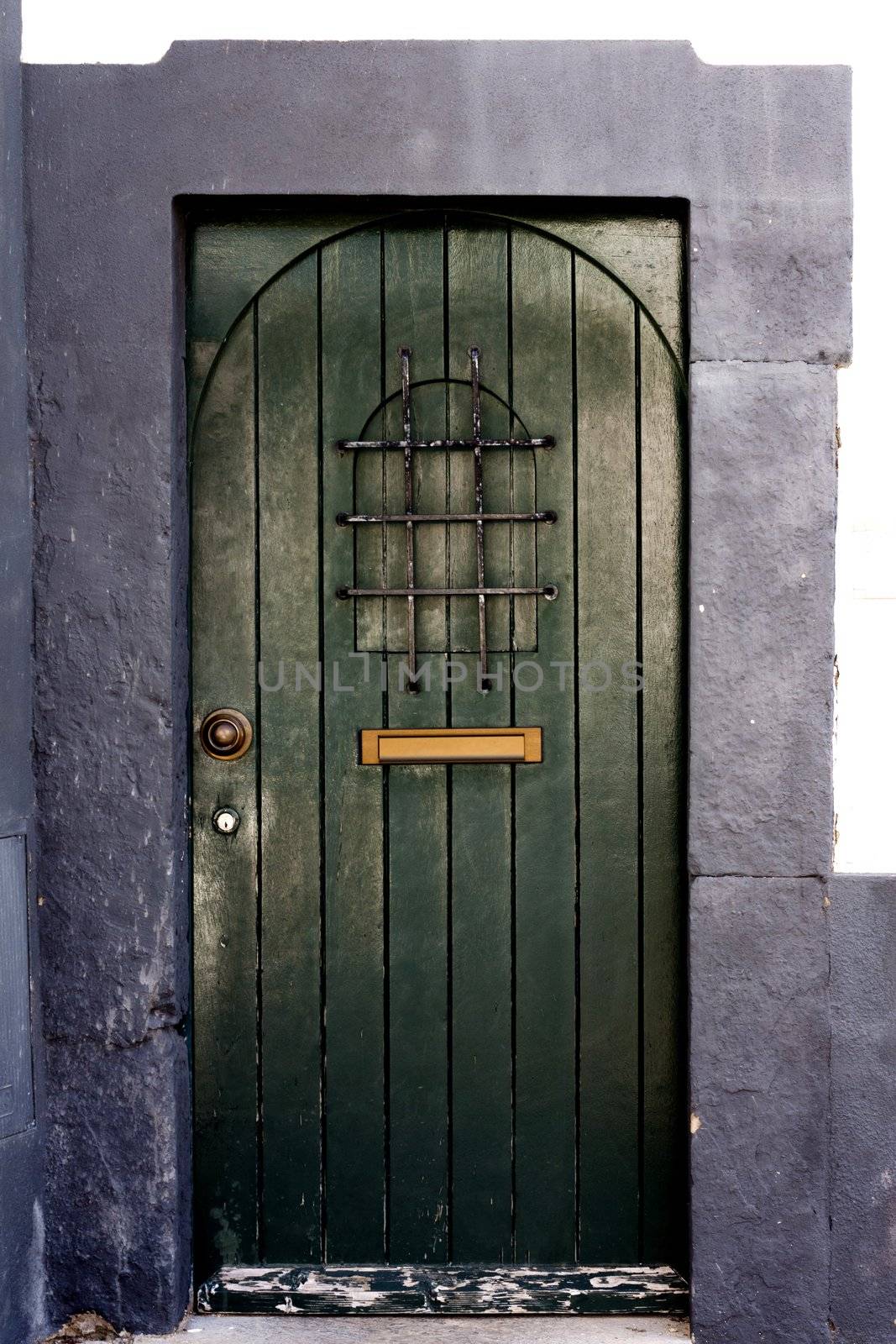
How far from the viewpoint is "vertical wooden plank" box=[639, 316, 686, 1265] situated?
2.40 m

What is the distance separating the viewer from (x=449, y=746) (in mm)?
2395

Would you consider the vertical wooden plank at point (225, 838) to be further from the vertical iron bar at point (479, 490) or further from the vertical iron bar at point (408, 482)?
the vertical iron bar at point (479, 490)

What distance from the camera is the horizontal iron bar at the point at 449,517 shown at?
2371 millimetres

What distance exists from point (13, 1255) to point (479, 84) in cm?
258

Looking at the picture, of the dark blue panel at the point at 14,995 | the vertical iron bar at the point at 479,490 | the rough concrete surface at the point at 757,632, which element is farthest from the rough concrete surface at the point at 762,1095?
the dark blue panel at the point at 14,995

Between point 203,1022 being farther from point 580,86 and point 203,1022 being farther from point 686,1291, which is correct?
point 580,86

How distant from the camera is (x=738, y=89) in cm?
223

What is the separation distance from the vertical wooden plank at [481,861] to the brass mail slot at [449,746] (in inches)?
1.3

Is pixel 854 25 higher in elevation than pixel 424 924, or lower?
higher

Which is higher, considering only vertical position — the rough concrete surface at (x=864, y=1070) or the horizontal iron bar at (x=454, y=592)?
the horizontal iron bar at (x=454, y=592)

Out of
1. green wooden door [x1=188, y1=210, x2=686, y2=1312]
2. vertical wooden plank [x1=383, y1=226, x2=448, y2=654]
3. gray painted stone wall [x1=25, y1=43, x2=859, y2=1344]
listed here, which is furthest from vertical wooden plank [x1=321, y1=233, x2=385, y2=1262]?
gray painted stone wall [x1=25, y1=43, x2=859, y2=1344]

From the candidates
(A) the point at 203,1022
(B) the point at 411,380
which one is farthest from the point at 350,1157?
(B) the point at 411,380

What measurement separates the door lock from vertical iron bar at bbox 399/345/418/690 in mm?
511

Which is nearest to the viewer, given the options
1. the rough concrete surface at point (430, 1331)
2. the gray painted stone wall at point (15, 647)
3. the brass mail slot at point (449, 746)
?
the gray painted stone wall at point (15, 647)
